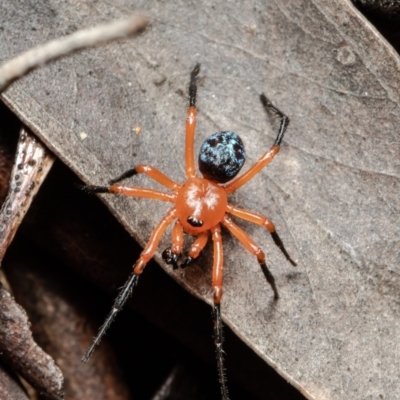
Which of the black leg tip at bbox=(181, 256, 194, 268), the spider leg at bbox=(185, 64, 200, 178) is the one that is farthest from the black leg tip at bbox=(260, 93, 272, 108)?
the black leg tip at bbox=(181, 256, 194, 268)

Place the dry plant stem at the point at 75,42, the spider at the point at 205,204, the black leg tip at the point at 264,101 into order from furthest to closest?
the black leg tip at the point at 264,101 < the spider at the point at 205,204 < the dry plant stem at the point at 75,42

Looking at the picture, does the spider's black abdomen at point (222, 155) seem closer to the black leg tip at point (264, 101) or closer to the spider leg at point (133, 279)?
the black leg tip at point (264, 101)

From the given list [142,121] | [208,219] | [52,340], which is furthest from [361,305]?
[52,340]

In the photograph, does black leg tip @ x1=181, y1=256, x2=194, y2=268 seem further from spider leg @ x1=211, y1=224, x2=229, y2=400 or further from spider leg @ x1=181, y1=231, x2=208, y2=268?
spider leg @ x1=211, y1=224, x2=229, y2=400

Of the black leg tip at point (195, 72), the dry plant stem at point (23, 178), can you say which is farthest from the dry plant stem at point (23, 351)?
the black leg tip at point (195, 72)

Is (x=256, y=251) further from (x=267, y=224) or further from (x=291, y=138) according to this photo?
(x=291, y=138)
